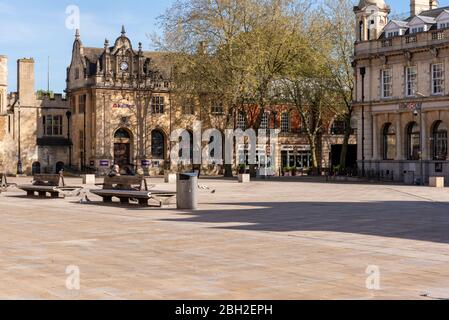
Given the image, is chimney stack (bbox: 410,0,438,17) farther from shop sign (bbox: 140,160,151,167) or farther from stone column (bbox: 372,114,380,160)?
shop sign (bbox: 140,160,151,167)

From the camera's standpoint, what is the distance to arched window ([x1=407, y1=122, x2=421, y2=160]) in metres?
54.8

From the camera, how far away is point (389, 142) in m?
57.8

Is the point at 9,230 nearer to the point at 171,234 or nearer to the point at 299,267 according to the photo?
the point at 171,234

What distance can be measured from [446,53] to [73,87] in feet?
132

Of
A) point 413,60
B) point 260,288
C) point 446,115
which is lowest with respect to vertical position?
point 260,288

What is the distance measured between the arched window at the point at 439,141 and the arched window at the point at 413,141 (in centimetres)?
131

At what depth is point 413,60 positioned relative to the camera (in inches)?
2135

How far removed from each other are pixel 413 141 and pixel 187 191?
3480 centimetres

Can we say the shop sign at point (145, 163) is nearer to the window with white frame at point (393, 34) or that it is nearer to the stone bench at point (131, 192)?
the window with white frame at point (393, 34)

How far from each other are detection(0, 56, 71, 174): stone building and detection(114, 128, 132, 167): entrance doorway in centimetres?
621

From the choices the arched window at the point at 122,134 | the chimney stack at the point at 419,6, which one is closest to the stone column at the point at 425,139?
the chimney stack at the point at 419,6

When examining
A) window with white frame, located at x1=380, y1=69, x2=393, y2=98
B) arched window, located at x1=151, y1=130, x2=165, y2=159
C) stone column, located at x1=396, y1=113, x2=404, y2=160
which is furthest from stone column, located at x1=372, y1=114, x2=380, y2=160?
arched window, located at x1=151, y1=130, x2=165, y2=159

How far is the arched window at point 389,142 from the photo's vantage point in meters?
57.1
